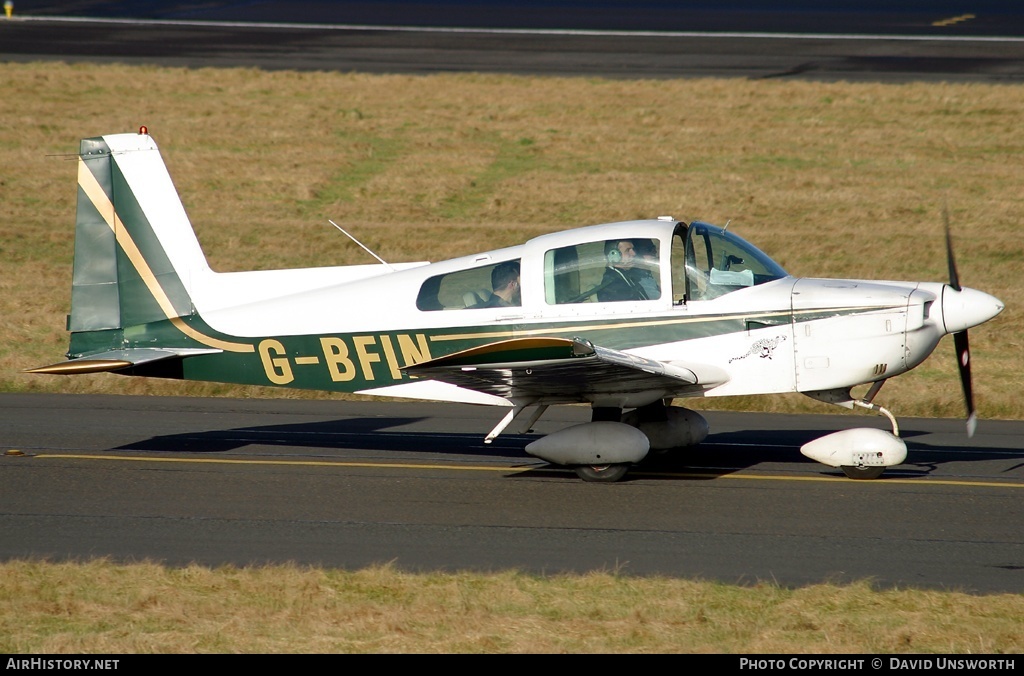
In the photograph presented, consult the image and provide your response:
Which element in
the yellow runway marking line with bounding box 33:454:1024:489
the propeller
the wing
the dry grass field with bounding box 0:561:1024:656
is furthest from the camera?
the yellow runway marking line with bounding box 33:454:1024:489

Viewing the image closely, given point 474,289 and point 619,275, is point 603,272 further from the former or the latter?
point 474,289

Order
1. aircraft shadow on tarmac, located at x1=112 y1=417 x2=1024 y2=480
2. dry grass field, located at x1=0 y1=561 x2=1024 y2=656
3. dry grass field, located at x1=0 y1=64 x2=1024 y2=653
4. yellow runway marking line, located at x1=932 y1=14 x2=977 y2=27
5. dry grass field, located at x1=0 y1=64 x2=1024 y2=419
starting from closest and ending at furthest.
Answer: dry grass field, located at x1=0 y1=561 x2=1024 y2=656
dry grass field, located at x1=0 y1=64 x2=1024 y2=653
aircraft shadow on tarmac, located at x1=112 y1=417 x2=1024 y2=480
dry grass field, located at x1=0 y1=64 x2=1024 y2=419
yellow runway marking line, located at x1=932 y1=14 x2=977 y2=27

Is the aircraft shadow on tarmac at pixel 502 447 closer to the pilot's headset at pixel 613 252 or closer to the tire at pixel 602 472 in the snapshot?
the tire at pixel 602 472

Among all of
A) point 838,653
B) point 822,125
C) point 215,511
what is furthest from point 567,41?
point 838,653

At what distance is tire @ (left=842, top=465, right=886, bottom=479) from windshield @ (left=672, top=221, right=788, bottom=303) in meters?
1.73

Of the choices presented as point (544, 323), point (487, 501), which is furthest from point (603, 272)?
point (487, 501)

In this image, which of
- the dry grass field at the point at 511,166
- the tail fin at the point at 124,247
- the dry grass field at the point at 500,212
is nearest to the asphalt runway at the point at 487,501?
the dry grass field at the point at 500,212

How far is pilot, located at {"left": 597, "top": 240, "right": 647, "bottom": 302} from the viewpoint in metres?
9.88

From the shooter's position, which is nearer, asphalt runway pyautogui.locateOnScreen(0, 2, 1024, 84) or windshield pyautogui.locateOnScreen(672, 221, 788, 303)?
windshield pyautogui.locateOnScreen(672, 221, 788, 303)

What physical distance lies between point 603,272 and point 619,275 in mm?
137

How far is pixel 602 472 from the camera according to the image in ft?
32.9

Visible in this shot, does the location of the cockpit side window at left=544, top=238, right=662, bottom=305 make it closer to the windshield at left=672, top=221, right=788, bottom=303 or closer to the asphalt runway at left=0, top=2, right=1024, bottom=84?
the windshield at left=672, top=221, right=788, bottom=303

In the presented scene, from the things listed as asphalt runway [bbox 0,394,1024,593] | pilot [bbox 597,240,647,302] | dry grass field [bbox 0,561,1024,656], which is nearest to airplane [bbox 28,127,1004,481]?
pilot [bbox 597,240,647,302]

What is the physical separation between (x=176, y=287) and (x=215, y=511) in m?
2.54
